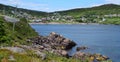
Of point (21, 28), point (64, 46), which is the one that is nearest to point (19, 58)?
point (21, 28)

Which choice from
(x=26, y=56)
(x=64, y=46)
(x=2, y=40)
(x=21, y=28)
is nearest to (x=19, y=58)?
(x=26, y=56)

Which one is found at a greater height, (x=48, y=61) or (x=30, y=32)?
(x=48, y=61)

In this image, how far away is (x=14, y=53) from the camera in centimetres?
4072

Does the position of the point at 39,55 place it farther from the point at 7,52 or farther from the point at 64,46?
the point at 64,46

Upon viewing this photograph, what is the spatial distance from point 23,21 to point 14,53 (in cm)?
8253

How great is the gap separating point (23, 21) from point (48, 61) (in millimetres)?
81826

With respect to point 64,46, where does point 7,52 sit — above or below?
above

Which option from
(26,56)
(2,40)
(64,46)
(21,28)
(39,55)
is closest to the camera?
(26,56)

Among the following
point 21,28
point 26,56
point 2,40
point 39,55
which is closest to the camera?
point 26,56

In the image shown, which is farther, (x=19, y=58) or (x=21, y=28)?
(x=21, y=28)

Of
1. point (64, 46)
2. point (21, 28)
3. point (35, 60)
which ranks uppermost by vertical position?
point (35, 60)

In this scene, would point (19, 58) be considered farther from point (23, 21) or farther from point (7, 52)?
point (23, 21)

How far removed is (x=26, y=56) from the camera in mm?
40250

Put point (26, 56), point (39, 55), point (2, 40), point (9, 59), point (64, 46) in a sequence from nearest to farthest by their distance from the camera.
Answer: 1. point (9, 59)
2. point (26, 56)
3. point (39, 55)
4. point (2, 40)
5. point (64, 46)
